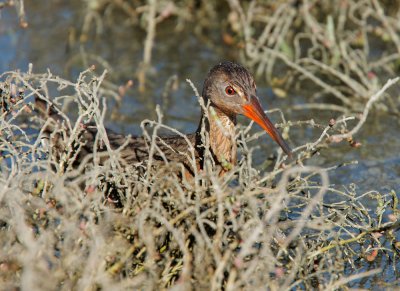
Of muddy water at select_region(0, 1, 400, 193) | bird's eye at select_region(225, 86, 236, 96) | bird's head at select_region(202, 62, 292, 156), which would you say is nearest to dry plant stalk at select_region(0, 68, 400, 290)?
bird's head at select_region(202, 62, 292, 156)

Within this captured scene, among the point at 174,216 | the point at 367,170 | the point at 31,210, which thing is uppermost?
the point at 31,210

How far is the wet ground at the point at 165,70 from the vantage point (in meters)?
Result: 7.05

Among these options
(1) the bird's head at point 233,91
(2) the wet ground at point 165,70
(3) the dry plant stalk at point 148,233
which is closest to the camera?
(3) the dry plant stalk at point 148,233

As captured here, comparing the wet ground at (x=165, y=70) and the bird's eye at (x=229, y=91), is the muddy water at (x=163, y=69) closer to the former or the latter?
the wet ground at (x=165, y=70)

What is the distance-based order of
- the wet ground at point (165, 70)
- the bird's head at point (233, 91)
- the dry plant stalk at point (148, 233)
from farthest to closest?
1. the wet ground at point (165, 70)
2. the bird's head at point (233, 91)
3. the dry plant stalk at point (148, 233)

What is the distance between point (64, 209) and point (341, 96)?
13.3 ft

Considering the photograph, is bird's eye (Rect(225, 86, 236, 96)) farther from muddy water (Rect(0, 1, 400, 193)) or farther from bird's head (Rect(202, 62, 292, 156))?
muddy water (Rect(0, 1, 400, 193))

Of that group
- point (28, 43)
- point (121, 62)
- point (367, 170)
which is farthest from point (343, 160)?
point (28, 43)

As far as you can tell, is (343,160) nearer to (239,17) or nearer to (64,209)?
(239,17)

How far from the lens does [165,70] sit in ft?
29.3

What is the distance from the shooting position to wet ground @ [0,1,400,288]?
23.1ft

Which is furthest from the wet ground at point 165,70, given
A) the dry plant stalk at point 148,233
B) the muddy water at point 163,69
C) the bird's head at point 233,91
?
the dry plant stalk at point 148,233

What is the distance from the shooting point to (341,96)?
7.57m

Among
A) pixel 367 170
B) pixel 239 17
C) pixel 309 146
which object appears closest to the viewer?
pixel 309 146
